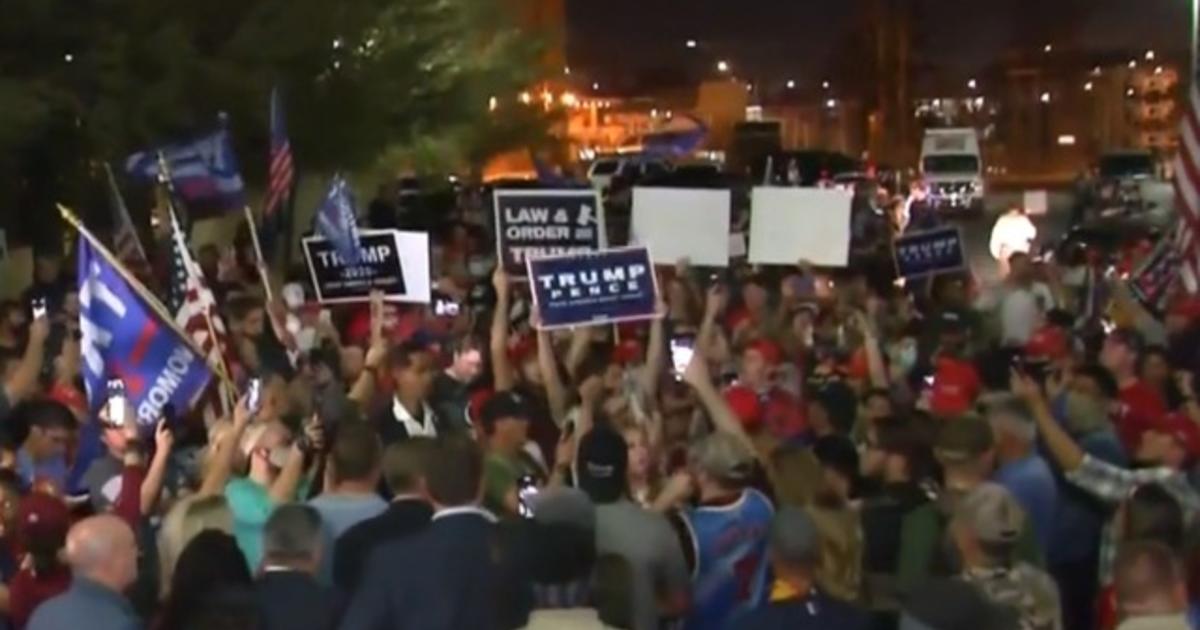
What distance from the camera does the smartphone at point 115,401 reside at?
33.8 ft

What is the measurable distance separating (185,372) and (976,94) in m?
102

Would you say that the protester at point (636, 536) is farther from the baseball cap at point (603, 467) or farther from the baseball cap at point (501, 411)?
the baseball cap at point (501, 411)

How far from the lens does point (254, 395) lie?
10711mm

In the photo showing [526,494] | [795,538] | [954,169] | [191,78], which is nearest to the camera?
[795,538]

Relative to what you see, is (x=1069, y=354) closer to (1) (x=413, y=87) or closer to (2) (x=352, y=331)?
(2) (x=352, y=331)

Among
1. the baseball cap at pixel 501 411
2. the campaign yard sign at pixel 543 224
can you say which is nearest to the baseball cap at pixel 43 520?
the baseball cap at pixel 501 411

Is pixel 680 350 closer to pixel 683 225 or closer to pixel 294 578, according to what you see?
pixel 683 225

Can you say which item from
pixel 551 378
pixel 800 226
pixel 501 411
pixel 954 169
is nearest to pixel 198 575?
pixel 501 411

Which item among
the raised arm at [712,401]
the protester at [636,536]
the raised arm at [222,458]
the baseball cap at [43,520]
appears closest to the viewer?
the baseball cap at [43,520]

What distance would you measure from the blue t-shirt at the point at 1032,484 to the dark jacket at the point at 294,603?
2.97 m

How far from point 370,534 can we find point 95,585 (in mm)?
1054

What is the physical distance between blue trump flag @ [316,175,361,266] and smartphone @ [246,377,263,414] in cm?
319

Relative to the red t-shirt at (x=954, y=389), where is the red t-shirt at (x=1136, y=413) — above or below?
below

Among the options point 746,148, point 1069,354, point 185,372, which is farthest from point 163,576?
point 746,148
